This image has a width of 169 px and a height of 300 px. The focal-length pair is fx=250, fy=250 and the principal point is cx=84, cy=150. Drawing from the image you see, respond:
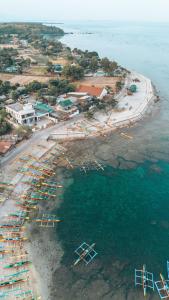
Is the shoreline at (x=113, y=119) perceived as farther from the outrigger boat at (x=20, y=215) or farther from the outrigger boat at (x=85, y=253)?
the outrigger boat at (x=85, y=253)

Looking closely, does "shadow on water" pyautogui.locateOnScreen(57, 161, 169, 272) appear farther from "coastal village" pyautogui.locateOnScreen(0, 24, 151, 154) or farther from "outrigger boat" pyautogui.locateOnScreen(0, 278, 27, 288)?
"coastal village" pyautogui.locateOnScreen(0, 24, 151, 154)

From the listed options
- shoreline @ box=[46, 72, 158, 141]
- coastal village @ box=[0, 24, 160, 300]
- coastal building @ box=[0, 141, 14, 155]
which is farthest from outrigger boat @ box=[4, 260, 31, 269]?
shoreline @ box=[46, 72, 158, 141]

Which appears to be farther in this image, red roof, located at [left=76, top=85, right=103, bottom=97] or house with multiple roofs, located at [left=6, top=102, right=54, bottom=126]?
red roof, located at [left=76, top=85, right=103, bottom=97]

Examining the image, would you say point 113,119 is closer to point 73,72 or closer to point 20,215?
point 73,72

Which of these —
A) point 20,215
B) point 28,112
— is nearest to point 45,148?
point 28,112

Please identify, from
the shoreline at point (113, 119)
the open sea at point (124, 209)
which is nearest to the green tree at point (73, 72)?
the shoreline at point (113, 119)

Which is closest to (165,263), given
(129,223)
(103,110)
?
(129,223)
